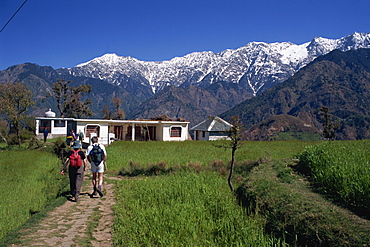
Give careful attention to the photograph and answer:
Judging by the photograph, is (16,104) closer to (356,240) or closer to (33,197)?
(33,197)

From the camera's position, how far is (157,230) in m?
6.50

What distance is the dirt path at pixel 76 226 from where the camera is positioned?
5.97 meters

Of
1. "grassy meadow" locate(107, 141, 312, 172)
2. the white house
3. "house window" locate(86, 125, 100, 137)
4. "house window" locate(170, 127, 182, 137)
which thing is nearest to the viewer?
"grassy meadow" locate(107, 141, 312, 172)

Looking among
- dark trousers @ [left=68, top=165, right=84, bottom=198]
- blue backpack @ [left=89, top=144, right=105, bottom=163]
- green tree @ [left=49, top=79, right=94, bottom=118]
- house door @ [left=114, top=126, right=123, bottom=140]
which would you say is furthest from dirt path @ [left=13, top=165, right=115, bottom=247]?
green tree @ [left=49, top=79, right=94, bottom=118]

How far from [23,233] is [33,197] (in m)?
5.05

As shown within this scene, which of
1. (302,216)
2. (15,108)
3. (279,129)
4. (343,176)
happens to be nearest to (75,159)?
(302,216)

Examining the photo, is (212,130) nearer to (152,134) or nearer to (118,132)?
(152,134)

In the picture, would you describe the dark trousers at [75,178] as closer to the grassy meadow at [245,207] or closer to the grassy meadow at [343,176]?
the grassy meadow at [245,207]

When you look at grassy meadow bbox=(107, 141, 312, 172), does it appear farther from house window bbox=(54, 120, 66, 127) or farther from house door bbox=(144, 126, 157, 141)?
A: house window bbox=(54, 120, 66, 127)

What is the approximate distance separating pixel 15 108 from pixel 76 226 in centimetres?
3228

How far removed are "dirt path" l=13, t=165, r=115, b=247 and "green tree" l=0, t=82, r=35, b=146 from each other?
2469 centimetres

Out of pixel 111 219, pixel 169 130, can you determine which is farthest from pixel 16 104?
pixel 111 219

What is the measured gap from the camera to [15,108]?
1371 inches

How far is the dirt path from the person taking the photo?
19.6 ft
